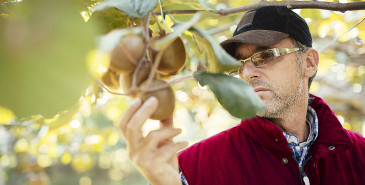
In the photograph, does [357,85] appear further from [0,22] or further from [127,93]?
[0,22]

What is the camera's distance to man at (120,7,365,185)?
4.41 feet

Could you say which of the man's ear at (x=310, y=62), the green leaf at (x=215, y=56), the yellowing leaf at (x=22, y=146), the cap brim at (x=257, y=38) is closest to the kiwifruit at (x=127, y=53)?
the green leaf at (x=215, y=56)


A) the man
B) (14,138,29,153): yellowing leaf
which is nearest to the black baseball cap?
the man

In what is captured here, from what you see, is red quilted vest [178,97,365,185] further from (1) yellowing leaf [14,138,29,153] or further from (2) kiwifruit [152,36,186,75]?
(1) yellowing leaf [14,138,29,153]

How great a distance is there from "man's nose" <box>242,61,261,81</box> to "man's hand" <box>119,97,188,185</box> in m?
0.67

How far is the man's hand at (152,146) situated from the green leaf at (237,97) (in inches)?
5.7

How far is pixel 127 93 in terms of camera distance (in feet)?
1.83

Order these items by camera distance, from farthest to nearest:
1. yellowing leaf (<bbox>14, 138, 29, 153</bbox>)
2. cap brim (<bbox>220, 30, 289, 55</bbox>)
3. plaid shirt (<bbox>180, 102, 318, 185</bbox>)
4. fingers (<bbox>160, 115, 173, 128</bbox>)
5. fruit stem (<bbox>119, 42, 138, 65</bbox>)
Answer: yellowing leaf (<bbox>14, 138, 29, 153</bbox>) → plaid shirt (<bbox>180, 102, 318, 185</bbox>) → cap brim (<bbox>220, 30, 289, 55</bbox>) → fingers (<bbox>160, 115, 173, 128</bbox>) → fruit stem (<bbox>119, 42, 138, 65</bbox>)

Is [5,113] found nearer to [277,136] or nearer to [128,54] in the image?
[128,54]

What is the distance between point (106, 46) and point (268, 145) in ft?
3.82

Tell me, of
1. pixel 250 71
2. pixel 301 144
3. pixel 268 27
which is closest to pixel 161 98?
pixel 250 71

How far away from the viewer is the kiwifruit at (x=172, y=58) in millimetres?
597

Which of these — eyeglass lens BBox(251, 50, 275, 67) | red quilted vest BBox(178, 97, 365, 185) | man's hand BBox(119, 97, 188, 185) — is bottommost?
red quilted vest BBox(178, 97, 365, 185)

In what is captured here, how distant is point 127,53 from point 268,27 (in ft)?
3.23
